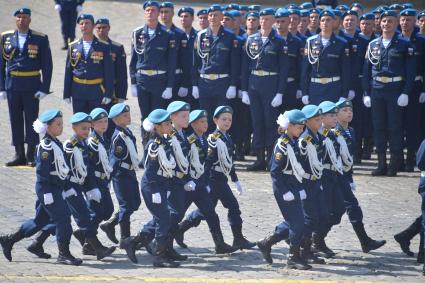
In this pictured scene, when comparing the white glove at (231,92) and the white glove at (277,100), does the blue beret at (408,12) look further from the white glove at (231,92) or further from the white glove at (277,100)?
the white glove at (231,92)

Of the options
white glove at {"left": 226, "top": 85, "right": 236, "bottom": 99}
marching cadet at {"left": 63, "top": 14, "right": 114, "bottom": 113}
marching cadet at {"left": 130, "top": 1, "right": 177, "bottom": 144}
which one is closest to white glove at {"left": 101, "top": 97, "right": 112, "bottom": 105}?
marching cadet at {"left": 63, "top": 14, "right": 114, "bottom": 113}

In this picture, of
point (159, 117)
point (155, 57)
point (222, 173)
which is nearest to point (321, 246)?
point (222, 173)

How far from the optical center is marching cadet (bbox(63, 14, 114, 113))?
16.9 meters

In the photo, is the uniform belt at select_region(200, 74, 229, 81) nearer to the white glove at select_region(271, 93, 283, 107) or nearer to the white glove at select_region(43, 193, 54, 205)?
the white glove at select_region(271, 93, 283, 107)

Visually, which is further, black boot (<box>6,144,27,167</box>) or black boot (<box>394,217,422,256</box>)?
black boot (<box>6,144,27,167</box>)

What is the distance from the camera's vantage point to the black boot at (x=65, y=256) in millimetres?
12234

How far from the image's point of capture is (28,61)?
56.3 feet

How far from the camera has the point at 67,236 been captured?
40.1ft

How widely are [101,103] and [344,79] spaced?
3491 millimetres

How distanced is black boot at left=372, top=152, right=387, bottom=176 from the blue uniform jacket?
4837mm

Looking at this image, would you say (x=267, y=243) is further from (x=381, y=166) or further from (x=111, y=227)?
(x=381, y=166)

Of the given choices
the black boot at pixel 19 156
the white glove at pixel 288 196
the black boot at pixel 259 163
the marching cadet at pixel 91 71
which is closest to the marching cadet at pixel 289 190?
the white glove at pixel 288 196

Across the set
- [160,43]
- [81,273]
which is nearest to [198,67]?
[160,43]

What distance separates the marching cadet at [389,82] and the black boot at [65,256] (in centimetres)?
618
